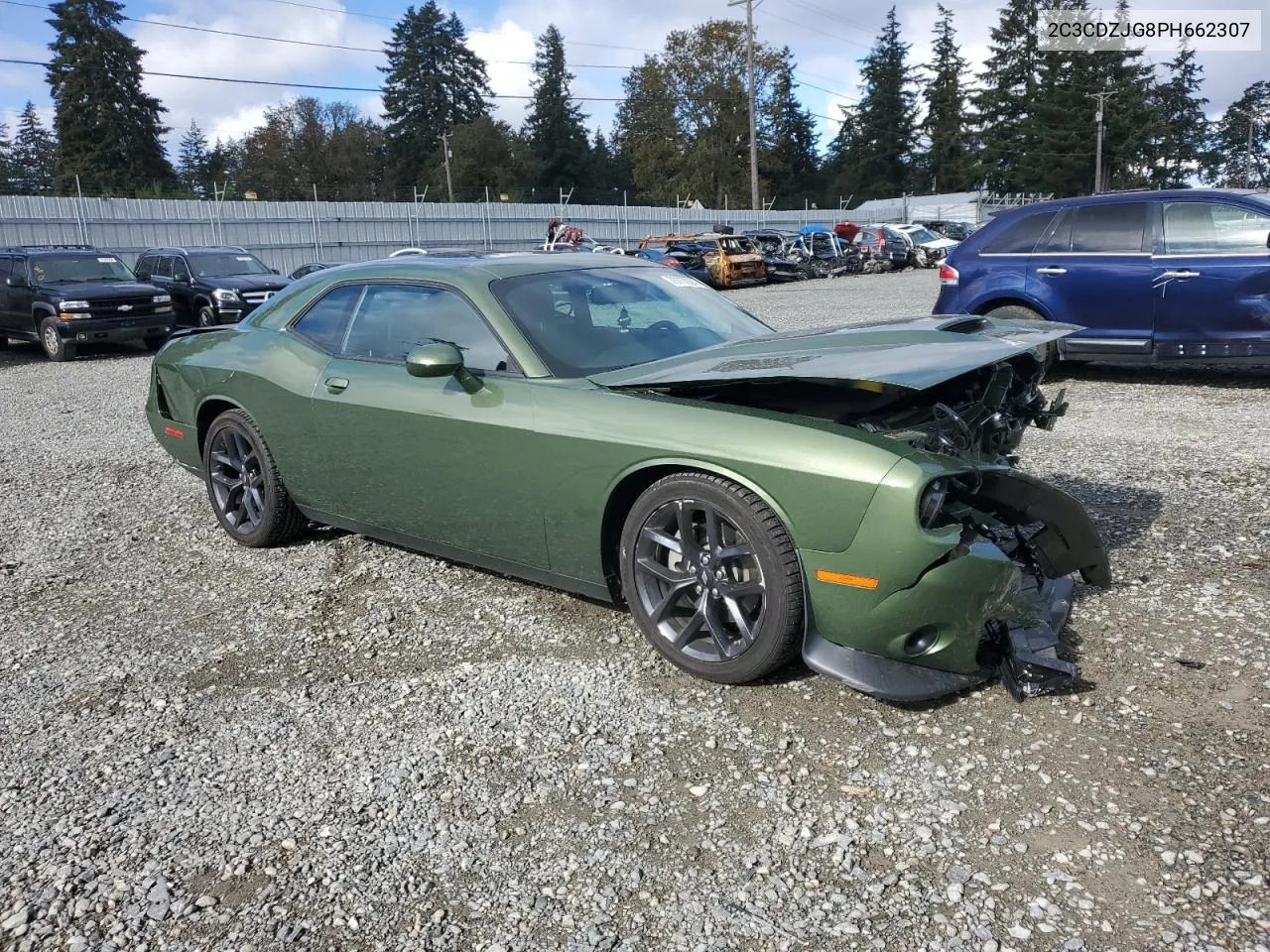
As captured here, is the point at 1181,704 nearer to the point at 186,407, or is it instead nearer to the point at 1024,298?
the point at 186,407

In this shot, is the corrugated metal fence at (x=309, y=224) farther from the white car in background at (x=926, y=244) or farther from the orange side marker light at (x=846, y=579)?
the orange side marker light at (x=846, y=579)

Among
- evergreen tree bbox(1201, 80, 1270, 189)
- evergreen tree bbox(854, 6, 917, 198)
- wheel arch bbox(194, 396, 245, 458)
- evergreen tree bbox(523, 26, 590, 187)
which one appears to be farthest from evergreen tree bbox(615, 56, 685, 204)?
wheel arch bbox(194, 396, 245, 458)

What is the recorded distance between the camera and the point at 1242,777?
2680mm

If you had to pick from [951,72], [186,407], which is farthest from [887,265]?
[951,72]

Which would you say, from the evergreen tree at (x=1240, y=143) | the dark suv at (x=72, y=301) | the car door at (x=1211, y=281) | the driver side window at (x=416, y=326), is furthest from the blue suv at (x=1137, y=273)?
the evergreen tree at (x=1240, y=143)

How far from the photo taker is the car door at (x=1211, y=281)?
25.3ft

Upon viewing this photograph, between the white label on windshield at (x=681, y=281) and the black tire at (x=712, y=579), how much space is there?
1.65m

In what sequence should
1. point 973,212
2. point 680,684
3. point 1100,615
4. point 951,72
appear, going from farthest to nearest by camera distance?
point 951,72
point 973,212
point 1100,615
point 680,684

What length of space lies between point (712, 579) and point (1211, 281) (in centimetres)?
663

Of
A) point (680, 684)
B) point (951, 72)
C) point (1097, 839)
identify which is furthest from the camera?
point (951, 72)

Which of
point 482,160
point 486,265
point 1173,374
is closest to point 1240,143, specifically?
point 482,160

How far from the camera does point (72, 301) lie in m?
14.0

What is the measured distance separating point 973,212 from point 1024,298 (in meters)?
54.2

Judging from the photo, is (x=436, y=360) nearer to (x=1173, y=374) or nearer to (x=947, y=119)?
(x=1173, y=374)
